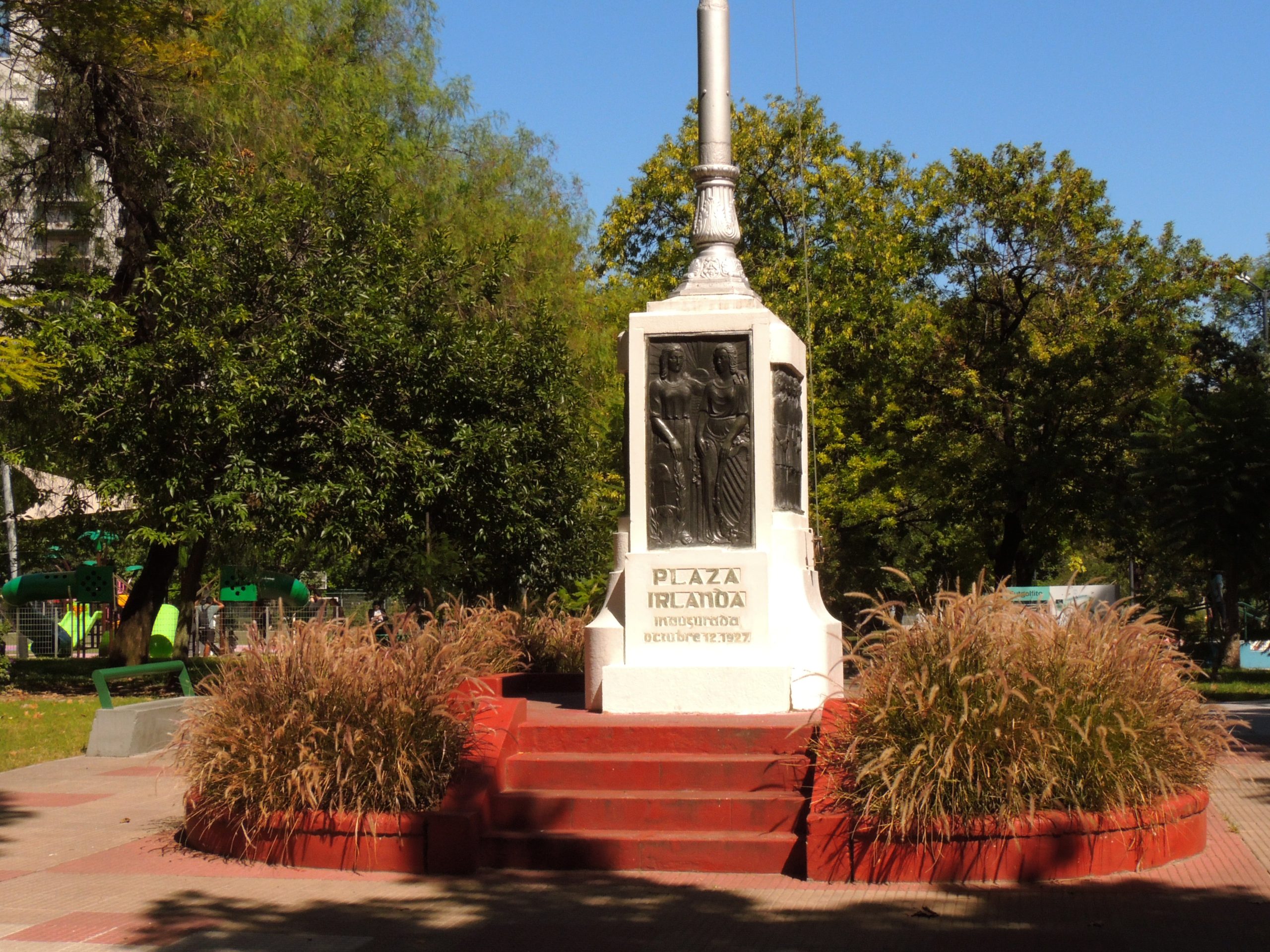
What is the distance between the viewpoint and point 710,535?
35.4 feet

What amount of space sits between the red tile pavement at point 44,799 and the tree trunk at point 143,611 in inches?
501

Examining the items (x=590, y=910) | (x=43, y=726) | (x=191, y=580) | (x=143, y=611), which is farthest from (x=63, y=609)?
(x=590, y=910)

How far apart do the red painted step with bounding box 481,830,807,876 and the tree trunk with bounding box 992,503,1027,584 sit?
79.1ft

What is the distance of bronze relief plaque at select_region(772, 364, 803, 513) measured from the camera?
1092 cm

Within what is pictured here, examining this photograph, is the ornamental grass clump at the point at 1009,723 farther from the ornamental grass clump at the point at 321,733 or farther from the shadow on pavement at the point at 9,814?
the shadow on pavement at the point at 9,814

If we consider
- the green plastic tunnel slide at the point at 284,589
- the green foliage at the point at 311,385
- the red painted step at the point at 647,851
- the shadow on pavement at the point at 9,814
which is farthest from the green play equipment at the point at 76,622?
the red painted step at the point at 647,851

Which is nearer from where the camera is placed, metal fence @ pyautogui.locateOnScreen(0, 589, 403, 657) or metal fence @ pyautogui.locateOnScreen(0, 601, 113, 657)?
metal fence @ pyautogui.locateOnScreen(0, 589, 403, 657)

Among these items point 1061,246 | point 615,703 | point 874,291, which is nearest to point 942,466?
point 874,291

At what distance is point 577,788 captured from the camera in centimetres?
912

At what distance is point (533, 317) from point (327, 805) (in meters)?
13.2

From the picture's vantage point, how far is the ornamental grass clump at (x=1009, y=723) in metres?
7.76

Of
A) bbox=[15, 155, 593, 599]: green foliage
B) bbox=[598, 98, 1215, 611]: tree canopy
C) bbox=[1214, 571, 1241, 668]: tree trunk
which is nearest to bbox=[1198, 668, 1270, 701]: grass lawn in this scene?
bbox=[1214, 571, 1241, 668]: tree trunk

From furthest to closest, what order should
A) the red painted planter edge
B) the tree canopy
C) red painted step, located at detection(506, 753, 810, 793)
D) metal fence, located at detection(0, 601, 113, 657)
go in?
metal fence, located at detection(0, 601, 113, 657) → the tree canopy → red painted step, located at detection(506, 753, 810, 793) → the red painted planter edge

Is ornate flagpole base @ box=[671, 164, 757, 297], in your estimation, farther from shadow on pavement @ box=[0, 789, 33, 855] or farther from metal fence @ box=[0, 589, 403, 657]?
metal fence @ box=[0, 589, 403, 657]
